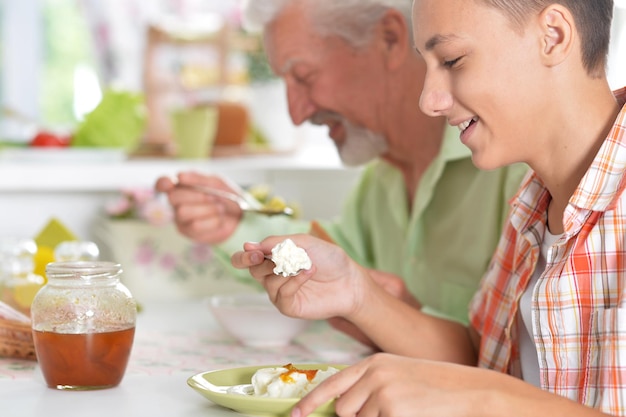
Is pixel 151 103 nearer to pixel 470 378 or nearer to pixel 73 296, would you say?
pixel 73 296

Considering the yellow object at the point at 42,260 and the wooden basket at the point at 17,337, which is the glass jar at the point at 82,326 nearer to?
the wooden basket at the point at 17,337

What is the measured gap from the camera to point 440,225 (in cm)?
191

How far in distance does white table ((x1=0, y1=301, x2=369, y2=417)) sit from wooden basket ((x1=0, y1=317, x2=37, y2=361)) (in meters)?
0.02

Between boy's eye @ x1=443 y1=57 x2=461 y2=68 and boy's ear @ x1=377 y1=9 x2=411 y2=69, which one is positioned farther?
boy's ear @ x1=377 y1=9 x2=411 y2=69

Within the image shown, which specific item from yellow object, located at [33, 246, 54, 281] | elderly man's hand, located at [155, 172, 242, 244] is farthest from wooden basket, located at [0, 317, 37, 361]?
elderly man's hand, located at [155, 172, 242, 244]

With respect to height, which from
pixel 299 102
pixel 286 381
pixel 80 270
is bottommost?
pixel 286 381

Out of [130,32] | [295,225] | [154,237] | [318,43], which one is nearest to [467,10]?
[318,43]

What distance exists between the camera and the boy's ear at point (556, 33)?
3.95 feet

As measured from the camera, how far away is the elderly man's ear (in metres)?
1.90

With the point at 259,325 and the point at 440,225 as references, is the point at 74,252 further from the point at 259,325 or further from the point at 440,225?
the point at 440,225

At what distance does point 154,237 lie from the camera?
2428 mm

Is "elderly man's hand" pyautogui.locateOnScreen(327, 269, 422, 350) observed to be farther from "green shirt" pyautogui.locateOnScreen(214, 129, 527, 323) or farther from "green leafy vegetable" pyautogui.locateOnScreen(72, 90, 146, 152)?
"green leafy vegetable" pyautogui.locateOnScreen(72, 90, 146, 152)

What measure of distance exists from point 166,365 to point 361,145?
708 millimetres

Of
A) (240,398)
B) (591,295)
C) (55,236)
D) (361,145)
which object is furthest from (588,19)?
(55,236)
